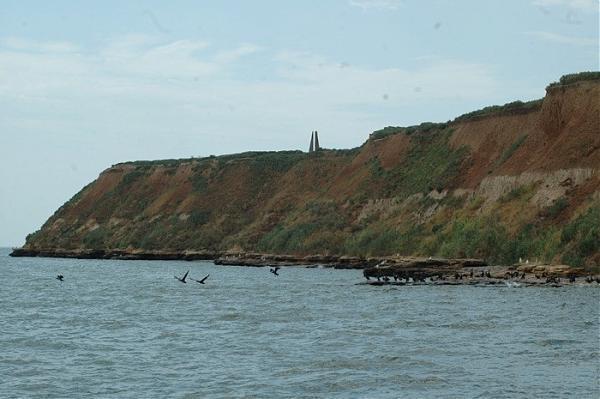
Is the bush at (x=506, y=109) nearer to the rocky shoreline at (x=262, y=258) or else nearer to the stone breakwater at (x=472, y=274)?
the rocky shoreline at (x=262, y=258)

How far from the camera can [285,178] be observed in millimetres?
121312

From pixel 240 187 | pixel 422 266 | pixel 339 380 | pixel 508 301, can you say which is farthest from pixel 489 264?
pixel 240 187

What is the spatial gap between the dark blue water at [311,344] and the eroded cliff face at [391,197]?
60.1 ft

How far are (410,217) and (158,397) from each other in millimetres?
65603

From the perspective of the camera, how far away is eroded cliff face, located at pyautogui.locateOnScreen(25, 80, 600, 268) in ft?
217

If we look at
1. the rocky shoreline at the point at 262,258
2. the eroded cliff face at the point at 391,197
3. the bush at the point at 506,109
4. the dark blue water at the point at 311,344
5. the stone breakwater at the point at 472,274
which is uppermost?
the bush at the point at 506,109

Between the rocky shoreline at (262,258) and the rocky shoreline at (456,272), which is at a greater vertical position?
the rocky shoreline at (262,258)

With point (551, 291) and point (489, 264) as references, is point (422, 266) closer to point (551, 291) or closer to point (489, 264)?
point (489, 264)

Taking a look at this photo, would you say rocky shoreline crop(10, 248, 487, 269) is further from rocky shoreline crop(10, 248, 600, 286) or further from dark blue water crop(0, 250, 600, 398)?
dark blue water crop(0, 250, 600, 398)

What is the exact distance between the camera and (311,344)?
2875 cm

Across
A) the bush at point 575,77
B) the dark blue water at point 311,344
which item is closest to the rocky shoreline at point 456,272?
the dark blue water at point 311,344

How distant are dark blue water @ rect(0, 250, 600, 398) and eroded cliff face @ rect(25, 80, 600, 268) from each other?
721 inches

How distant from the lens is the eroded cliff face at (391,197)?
66000 mm

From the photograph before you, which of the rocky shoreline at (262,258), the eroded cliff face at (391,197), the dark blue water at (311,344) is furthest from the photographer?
the eroded cliff face at (391,197)
